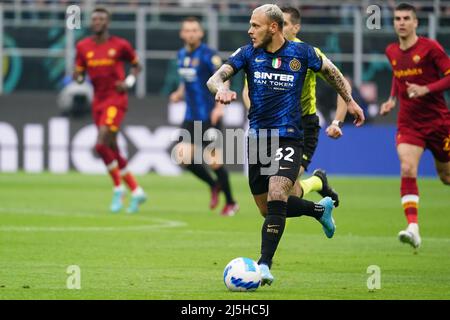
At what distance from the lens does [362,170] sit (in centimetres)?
2777

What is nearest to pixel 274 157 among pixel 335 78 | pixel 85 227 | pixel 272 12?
pixel 335 78

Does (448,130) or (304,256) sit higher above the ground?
(448,130)

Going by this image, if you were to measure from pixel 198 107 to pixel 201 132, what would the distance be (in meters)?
0.41

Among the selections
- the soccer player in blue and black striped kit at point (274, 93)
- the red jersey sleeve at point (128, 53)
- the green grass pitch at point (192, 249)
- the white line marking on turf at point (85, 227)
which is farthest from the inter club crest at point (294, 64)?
the red jersey sleeve at point (128, 53)

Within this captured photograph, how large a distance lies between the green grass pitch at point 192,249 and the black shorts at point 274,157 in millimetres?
922

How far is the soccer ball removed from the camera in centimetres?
927

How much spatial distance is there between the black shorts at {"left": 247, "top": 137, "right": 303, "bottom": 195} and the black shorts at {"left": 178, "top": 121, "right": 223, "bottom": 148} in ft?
25.0

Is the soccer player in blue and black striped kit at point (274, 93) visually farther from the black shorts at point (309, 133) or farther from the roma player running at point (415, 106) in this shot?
the roma player running at point (415, 106)

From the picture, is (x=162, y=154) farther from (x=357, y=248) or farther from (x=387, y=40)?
(x=357, y=248)

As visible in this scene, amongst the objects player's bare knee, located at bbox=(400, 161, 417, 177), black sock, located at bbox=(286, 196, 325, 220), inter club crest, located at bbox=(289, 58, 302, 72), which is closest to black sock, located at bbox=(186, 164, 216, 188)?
player's bare knee, located at bbox=(400, 161, 417, 177)

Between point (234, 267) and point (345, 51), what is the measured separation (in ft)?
63.4

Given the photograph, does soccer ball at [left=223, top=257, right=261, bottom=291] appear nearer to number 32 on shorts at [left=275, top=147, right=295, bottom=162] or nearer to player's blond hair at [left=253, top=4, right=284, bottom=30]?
number 32 on shorts at [left=275, top=147, right=295, bottom=162]

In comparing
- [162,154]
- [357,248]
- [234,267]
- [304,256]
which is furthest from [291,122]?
[162,154]
